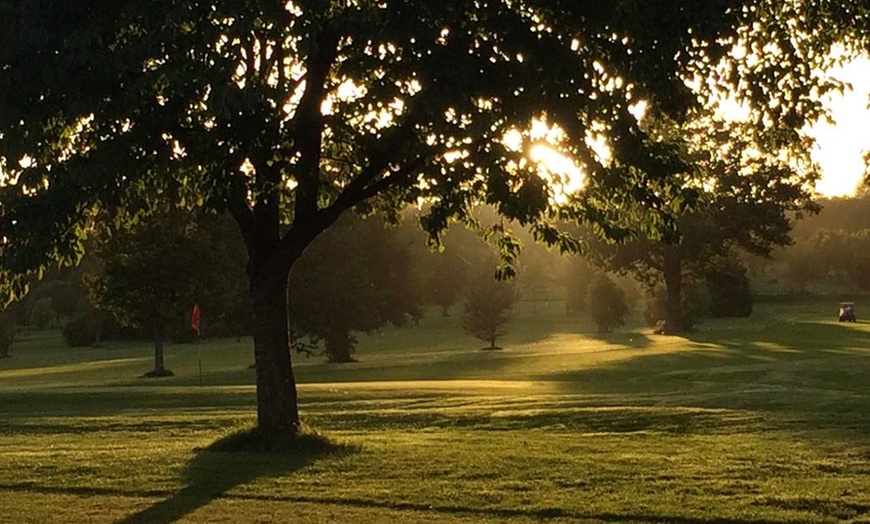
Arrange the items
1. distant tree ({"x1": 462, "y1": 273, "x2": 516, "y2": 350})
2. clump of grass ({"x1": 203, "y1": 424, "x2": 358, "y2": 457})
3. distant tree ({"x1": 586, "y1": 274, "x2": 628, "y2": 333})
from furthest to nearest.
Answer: distant tree ({"x1": 586, "y1": 274, "x2": 628, "y2": 333}) → distant tree ({"x1": 462, "y1": 273, "x2": 516, "y2": 350}) → clump of grass ({"x1": 203, "y1": 424, "x2": 358, "y2": 457})

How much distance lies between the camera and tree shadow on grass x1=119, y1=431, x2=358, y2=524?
12.3 metres

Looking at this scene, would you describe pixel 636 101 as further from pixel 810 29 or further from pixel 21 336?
pixel 21 336

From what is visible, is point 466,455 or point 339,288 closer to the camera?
point 466,455

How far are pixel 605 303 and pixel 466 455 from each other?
76.8 metres

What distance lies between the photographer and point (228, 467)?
15.3 metres

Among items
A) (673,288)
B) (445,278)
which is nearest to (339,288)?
(673,288)

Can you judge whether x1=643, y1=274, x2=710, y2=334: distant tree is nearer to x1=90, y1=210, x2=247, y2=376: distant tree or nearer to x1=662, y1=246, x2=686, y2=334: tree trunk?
x1=662, y1=246, x2=686, y2=334: tree trunk

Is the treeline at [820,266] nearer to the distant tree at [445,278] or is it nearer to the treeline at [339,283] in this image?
the treeline at [339,283]

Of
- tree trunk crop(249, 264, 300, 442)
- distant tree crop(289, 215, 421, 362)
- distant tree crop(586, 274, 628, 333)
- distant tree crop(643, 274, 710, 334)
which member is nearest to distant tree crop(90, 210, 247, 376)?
distant tree crop(289, 215, 421, 362)

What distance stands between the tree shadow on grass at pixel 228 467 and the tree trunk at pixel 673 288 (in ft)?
161

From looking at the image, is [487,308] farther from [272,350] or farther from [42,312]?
[272,350]

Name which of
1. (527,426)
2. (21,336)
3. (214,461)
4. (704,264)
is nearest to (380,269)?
(704,264)

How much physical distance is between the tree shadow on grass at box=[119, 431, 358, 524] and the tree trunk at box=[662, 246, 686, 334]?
49.1 meters

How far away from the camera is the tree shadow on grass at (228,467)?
485 inches
